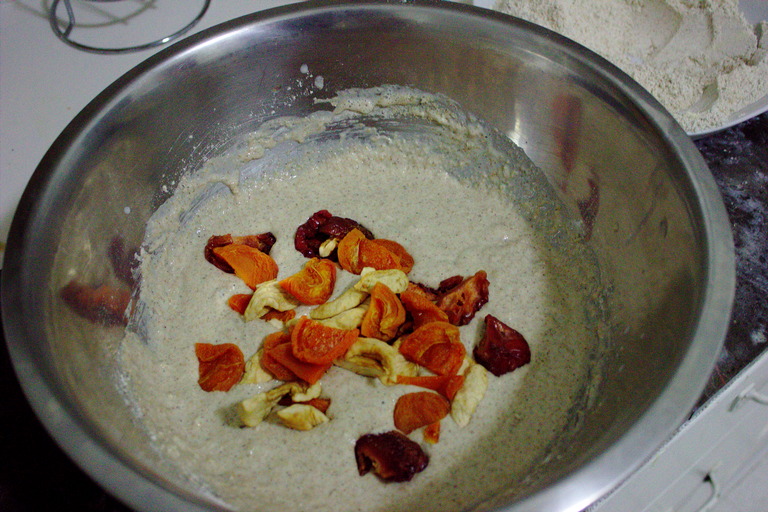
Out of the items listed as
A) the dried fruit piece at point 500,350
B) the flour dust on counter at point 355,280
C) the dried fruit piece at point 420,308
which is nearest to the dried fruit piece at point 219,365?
the flour dust on counter at point 355,280

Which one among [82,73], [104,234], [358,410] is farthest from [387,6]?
[82,73]

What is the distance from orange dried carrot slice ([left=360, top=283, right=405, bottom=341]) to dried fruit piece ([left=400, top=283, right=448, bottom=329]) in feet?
0.11

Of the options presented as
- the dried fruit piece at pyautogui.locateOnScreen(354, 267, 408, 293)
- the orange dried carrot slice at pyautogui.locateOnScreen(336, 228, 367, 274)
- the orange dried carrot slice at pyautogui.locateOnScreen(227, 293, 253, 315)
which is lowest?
the orange dried carrot slice at pyautogui.locateOnScreen(227, 293, 253, 315)

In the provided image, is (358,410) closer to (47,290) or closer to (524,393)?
(524,393)

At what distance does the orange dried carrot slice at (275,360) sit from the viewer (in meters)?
1.24

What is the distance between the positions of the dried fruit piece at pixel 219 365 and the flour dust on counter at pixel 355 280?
0.02 m

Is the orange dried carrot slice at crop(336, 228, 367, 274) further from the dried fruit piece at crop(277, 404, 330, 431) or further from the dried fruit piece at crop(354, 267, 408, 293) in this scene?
the dried fruit piece at crop(277, 404, 330, 431)

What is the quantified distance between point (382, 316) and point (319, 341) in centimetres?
15

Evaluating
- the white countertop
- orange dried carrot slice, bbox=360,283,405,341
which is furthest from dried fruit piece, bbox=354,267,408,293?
the white countertop

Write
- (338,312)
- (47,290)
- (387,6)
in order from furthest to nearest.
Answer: (387,6) → (338,312) → (47,290)

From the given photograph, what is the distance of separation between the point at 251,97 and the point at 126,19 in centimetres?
88

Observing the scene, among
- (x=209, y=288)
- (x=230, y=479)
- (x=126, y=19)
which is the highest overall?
(x=126, y=19)

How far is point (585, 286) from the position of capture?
1.38m

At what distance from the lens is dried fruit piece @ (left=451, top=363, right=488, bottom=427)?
1.18m
